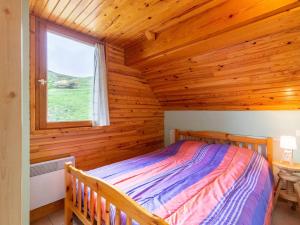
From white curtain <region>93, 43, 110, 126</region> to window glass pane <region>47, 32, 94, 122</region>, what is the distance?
110mm

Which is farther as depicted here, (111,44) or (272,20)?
(111,44)

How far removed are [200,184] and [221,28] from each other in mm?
1586

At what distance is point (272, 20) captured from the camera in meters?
1.47

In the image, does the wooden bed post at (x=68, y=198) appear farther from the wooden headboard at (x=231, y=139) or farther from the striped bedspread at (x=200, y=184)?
the wooden headboard at (x=231, y=139)

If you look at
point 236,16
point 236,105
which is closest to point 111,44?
point 236,16

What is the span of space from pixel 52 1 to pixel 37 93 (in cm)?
103

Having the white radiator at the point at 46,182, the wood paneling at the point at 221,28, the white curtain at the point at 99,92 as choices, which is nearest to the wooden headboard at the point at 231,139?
the wood paneling at the point at 221,28

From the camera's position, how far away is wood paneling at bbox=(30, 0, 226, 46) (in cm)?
167

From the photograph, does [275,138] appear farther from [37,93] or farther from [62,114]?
[37,93]

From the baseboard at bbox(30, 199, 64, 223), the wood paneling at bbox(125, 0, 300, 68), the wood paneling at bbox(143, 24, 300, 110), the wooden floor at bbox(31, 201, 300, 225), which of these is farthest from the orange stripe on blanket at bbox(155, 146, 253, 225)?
the baseboard at bbox(30, 199, 64, 223)

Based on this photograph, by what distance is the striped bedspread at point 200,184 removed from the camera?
132 cm

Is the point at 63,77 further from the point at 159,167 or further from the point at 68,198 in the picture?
the point at 159,167

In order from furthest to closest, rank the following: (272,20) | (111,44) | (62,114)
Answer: (111,44) < (62,114) < (272,20)
